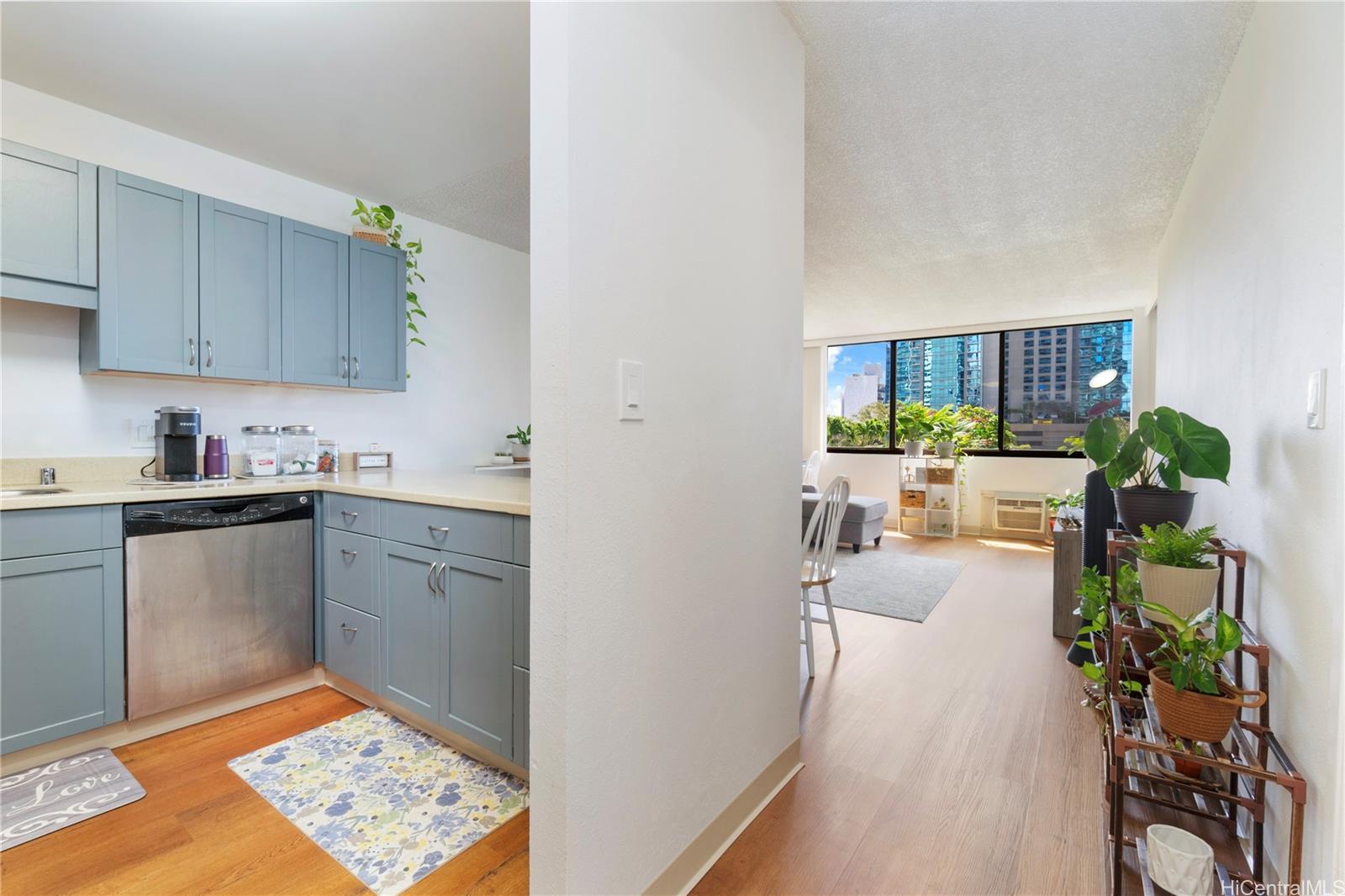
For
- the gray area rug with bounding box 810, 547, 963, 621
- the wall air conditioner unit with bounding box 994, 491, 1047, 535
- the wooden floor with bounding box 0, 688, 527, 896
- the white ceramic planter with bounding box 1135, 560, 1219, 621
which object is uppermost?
the white ceramic planter with bounding box 1135, 560, 1219, 621

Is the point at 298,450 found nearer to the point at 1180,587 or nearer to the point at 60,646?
the point at 60,646

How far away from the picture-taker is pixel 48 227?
7.02 ft

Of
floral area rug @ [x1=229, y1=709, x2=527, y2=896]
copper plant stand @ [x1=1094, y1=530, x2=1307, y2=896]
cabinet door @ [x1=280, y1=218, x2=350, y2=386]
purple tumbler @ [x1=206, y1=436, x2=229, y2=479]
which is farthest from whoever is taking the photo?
cabinet door @ [x1=280, y1=218, x2=350, y2=386]

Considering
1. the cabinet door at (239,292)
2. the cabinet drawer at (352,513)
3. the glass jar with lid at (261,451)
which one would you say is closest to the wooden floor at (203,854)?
the cabinet drawer at (352,513)

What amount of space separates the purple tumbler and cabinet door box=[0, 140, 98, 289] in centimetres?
75

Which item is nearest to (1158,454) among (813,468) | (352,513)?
(352,513)

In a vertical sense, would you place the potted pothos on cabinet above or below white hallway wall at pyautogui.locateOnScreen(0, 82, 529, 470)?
below

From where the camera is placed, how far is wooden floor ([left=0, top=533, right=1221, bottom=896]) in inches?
58.1

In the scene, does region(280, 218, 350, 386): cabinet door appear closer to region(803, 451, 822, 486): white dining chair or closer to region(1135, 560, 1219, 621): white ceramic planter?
region(1135, 560, 1219, 621): white ceramic planter

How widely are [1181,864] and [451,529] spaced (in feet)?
6.65

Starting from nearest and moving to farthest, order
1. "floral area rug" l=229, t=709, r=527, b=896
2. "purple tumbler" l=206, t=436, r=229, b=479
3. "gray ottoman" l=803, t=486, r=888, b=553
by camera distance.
Result: 1. "floral area rug" l=229, t=709, r=527, b=896
2. "purple tumbler" l=206, t=436, r=229, b=479
3. "gray ottoman" l=803, t=486, r=888, b=553

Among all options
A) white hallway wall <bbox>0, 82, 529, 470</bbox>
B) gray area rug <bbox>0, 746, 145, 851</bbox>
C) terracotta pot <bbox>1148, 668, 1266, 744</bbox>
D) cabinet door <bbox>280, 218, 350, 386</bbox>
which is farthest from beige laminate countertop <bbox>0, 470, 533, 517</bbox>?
terracotta pot <bbox>1148, 668, 1266, 744</bbox>

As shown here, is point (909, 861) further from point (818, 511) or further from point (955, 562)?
point (955, 562)

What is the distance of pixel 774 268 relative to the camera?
186cm
